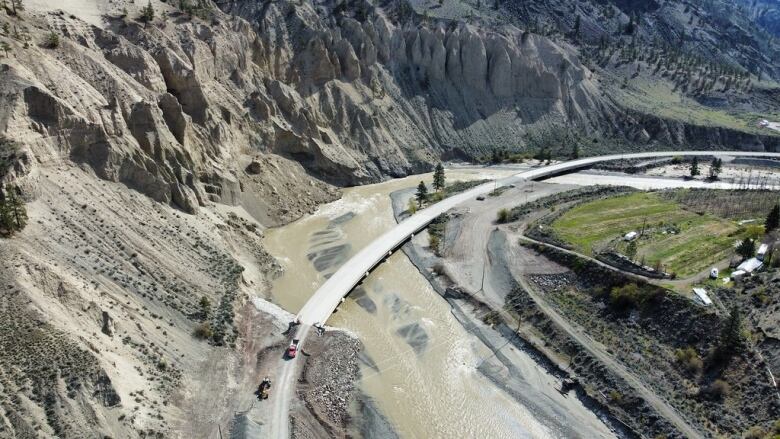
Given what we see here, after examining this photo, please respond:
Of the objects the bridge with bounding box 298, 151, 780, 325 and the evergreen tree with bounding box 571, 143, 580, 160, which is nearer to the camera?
the bridge with bounding box 298, 151, 780, 325

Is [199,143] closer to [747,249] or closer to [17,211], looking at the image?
[17,211]

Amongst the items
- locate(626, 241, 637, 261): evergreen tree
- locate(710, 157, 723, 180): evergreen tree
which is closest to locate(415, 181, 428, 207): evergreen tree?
locate(626, 241, 637, 261): evergreen tree

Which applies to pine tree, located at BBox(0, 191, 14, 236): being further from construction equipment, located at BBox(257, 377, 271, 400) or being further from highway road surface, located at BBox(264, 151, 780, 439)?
highway road surface, located at BBox(264, 151, 780, 439)

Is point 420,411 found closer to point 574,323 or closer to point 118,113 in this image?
point 574,323

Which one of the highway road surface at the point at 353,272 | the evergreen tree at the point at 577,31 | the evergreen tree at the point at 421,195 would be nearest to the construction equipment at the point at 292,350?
the highway road surface at the point at 353,272

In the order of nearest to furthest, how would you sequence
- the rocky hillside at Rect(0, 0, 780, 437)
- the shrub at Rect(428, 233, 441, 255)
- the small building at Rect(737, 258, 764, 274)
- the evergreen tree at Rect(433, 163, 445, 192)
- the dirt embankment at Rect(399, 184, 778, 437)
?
the rocky hillside at Rect(0, 0, 780, 437), the dirt embankment at Rect(399, 184, 778, 437), the small building at Rect(737, 258, 764, 274), the shrub at Rect(428, 233, 441, 255), the evergreen tree at Rect(433, 163, 445, 192)

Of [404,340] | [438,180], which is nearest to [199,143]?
[404,340]
